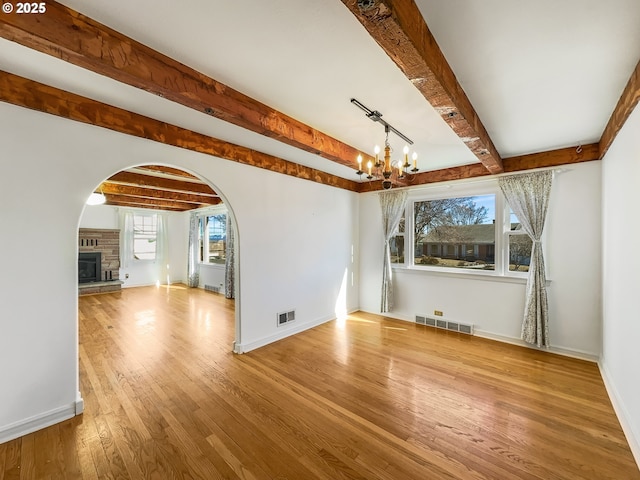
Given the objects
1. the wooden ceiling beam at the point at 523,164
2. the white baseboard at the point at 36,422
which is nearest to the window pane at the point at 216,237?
the wooden ceiling beam at the point at 523,164

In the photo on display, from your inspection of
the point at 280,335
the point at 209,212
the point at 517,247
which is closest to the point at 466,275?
the point at 517,247

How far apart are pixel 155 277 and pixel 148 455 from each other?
781 cm

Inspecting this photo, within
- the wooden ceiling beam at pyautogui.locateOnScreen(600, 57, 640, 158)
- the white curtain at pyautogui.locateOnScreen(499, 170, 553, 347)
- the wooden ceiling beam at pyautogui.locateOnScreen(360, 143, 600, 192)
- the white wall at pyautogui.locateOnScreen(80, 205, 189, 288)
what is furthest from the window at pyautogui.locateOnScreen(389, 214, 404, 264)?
the white wall at pyautogui.locateOnScreen(80, 205, 189, 288)

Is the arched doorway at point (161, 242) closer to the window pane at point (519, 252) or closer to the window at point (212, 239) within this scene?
the window at point (212, 239)

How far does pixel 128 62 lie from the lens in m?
1.52

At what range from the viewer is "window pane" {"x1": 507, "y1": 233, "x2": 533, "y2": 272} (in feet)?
12.0

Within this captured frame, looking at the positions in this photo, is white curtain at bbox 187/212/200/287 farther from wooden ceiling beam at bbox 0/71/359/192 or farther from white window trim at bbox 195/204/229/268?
wooden ceiling beam at bbox 0/71/359/192

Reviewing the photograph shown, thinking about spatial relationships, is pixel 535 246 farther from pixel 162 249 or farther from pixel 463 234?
pixel 162 249

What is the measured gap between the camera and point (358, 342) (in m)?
3.71

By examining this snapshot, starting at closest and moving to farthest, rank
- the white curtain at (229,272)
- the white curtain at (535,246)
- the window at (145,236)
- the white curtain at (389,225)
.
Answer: the white curtain at (535,246) < the white curtain at (389,225) < the white curtain at (229,272) < the window at (145,236)

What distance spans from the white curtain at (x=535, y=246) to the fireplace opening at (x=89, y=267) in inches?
375

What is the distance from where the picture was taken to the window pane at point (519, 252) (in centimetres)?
365

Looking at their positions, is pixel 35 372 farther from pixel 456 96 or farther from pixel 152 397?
pixel 456 96

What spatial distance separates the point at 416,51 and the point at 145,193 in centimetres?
619
